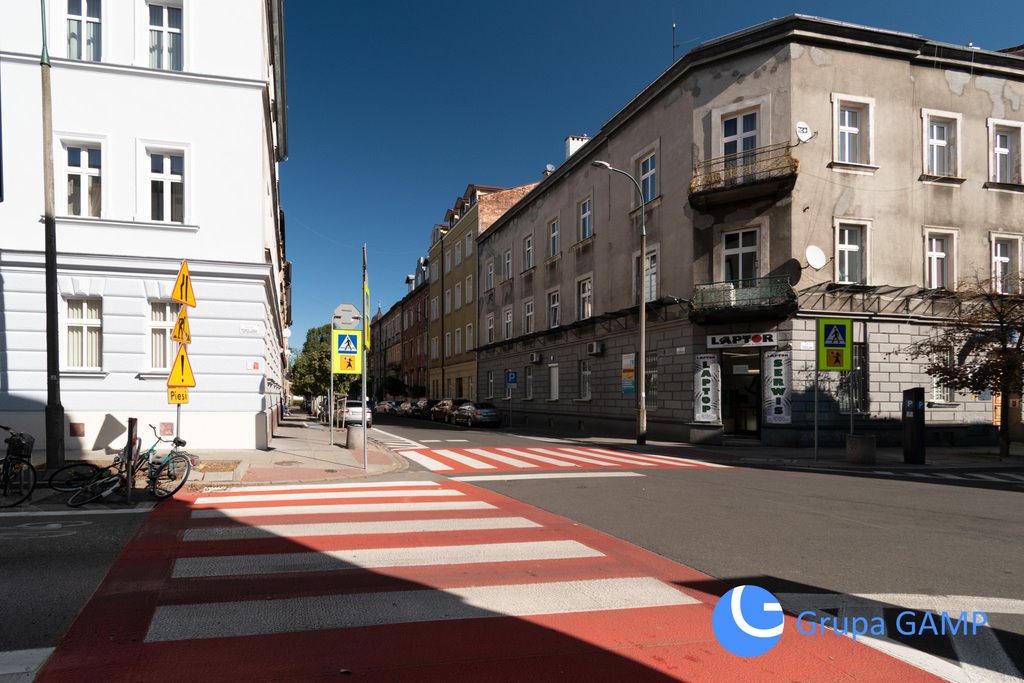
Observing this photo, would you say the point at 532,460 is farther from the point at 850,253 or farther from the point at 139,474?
the point at 850,253

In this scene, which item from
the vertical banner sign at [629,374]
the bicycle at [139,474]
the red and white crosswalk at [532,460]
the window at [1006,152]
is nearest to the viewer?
the bicycle at [139,474]

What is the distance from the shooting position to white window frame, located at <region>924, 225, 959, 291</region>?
835 inches

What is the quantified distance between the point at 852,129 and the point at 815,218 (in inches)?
147

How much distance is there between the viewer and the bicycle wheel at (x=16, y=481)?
9.02 metres

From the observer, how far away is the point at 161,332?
15164mm

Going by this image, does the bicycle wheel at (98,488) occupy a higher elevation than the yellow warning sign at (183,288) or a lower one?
lower

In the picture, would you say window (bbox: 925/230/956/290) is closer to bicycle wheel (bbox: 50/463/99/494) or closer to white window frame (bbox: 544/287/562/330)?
white window frame (bbox: 544/287/562/330)

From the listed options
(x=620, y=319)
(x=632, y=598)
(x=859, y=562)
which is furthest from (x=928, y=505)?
(x=620, y=319)

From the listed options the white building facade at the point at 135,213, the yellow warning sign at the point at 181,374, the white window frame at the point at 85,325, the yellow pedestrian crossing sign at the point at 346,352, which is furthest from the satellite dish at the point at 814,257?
the white window frame at the point at 85,325

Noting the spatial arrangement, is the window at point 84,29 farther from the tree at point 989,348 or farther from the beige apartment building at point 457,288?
the beige apartment building at point 457,288

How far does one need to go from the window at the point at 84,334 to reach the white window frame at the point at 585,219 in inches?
807

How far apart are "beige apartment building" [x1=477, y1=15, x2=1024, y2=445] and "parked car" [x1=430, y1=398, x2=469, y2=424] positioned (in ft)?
48.6

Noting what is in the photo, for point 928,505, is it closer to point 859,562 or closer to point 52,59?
point 859,562

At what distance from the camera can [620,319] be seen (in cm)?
2627
